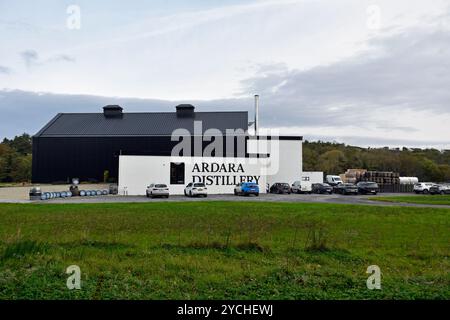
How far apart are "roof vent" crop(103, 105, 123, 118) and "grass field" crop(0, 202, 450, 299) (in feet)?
145

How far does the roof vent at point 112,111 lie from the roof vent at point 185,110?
7.92 meters

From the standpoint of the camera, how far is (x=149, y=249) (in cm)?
1009

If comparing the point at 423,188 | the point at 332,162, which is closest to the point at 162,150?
the point at 423,188

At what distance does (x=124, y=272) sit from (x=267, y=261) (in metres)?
2.90

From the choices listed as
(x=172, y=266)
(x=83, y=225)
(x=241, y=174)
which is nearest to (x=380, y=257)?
(x=172, y=266)

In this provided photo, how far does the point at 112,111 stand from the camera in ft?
189

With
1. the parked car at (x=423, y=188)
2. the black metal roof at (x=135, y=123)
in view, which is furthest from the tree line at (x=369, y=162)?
the parked car at (x=423, y=188)

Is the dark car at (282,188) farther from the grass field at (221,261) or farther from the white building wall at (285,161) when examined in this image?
the grass field at (221,261)

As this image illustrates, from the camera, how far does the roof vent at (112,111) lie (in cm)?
5762

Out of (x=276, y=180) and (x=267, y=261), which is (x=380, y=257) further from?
(x=276, y=180)

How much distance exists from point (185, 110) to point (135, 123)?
6.73 meters

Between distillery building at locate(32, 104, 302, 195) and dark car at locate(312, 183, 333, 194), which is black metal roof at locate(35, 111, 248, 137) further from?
dark car at locate(312, 183, 333, 194)

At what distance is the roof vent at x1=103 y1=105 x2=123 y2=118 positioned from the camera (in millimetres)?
57625

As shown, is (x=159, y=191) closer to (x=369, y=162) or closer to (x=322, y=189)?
(x=322, y=189)
